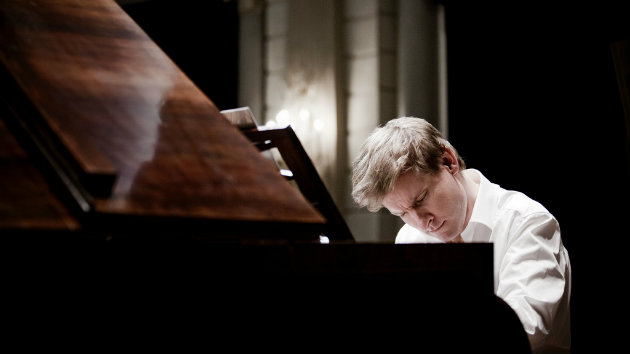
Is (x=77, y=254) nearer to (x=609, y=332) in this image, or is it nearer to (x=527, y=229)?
(x=527, y=229)

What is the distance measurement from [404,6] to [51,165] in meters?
5.43

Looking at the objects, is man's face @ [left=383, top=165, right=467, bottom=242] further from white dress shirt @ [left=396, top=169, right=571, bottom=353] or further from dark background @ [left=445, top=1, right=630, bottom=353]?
dark background @ [left=445, top=1, right=630, bottom=353]

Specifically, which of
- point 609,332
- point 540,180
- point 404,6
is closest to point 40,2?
point 609,332

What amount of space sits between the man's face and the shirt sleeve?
239 mm

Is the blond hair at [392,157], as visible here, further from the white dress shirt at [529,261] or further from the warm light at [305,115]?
the warm light at [305,115]

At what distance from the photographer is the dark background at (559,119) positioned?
14.3 ft

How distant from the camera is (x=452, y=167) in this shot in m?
2.29

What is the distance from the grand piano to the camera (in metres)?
0.84

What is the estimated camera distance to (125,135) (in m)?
1.01

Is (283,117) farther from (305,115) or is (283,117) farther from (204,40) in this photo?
(204,40)

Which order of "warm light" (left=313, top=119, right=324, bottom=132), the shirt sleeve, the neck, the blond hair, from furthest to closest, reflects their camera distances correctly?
"warm light" (left=313, top=119, right=324, bottom=132) < the neck < the blond hair < the shirt sleeve

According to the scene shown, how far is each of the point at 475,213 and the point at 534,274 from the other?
0.49 metres

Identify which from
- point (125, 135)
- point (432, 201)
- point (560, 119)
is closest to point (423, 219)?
point (432, 201)

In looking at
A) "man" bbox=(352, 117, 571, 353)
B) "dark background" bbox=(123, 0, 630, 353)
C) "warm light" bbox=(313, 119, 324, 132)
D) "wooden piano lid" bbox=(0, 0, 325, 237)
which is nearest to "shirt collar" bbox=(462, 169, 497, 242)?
"man" bbox=(352, 117, 571, 353)
